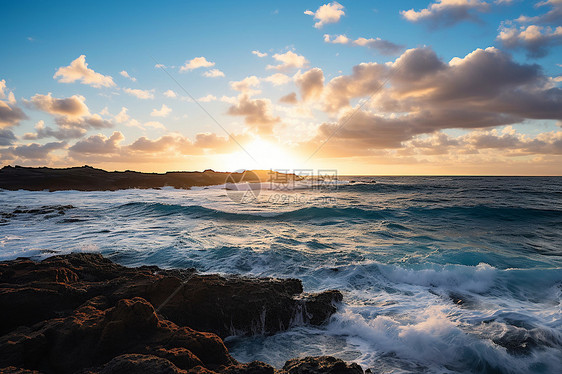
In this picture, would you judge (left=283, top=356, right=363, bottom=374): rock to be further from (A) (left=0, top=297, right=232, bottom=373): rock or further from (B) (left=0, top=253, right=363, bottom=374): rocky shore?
(A) (left=0, top=297, right=232, bottom=373): rock

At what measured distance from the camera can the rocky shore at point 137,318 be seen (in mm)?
3117

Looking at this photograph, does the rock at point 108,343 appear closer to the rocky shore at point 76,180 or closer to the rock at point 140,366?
the rock at point 140,366

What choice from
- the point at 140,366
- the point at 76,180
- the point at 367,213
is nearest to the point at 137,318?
the point at 140,366

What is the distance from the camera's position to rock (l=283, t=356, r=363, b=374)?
10.2 ft

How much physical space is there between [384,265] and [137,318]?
686 cm

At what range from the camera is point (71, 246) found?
400 inches

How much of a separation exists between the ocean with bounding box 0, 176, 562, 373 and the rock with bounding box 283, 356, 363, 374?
1061mm

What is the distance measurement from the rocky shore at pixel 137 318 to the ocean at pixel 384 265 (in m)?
0.43

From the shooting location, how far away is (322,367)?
316 centimetres

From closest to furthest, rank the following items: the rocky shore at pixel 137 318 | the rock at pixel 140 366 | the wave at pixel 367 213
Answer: the rock at pixel 140 366 < the rocky shore at pixel 137 318 < the wave at pixel 367 213

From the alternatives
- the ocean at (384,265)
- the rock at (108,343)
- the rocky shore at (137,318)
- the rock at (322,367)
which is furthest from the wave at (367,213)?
the rock at (322,367)

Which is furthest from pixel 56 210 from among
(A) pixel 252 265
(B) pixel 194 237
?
(A) pixel 252 265

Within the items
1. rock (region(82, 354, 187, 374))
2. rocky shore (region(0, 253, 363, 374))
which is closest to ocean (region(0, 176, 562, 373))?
rocky shore (region(0, 253, 363, 374))

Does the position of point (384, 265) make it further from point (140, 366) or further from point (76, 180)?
point (76, 180)
